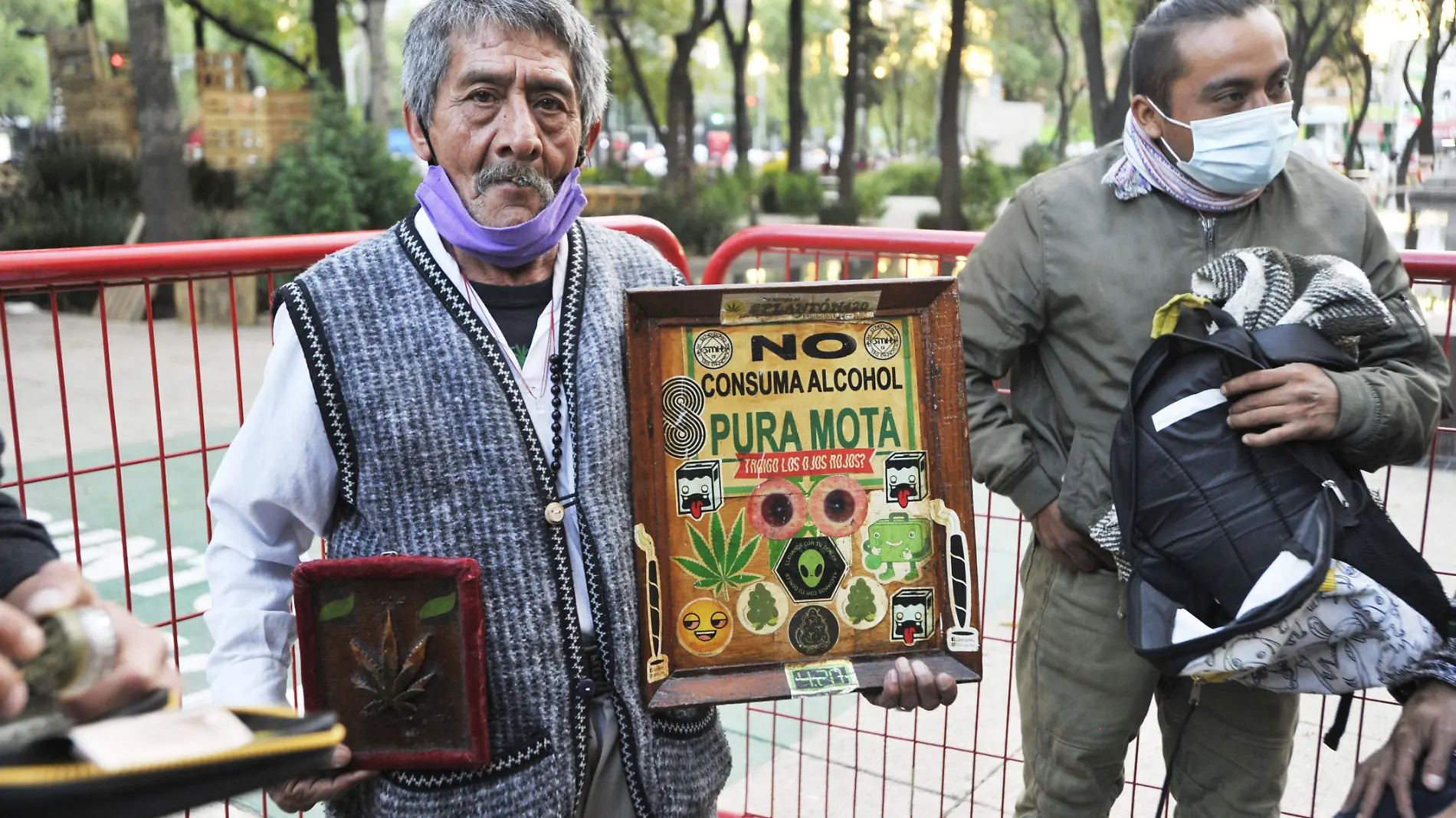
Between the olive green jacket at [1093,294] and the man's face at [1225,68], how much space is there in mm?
174

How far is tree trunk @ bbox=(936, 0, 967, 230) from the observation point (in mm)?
21703

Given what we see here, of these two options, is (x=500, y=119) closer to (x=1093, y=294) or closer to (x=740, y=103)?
(x=1093, y=294)

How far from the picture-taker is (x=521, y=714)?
6.18ft

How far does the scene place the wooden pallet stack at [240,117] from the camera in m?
20.1

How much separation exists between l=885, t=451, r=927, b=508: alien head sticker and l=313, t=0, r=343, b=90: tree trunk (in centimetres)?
1891

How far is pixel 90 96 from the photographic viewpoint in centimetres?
2280

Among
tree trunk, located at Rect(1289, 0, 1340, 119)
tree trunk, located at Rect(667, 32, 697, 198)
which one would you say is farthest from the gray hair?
tree trunk, located at Rect(667, 32, 697, 198)

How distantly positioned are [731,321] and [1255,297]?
96 centimetres

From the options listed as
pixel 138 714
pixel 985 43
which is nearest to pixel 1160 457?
pixel 138 714

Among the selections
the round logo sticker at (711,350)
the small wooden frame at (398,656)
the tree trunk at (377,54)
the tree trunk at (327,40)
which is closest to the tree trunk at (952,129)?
the tree trunk at (377,54)

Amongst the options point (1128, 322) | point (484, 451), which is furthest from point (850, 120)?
point (484, 451)

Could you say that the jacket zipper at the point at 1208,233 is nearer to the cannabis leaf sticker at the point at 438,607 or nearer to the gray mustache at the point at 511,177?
the gray mustache at the point at 511,177

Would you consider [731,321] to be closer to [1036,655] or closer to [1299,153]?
[1036,655]

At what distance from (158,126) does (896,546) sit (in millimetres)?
14898
